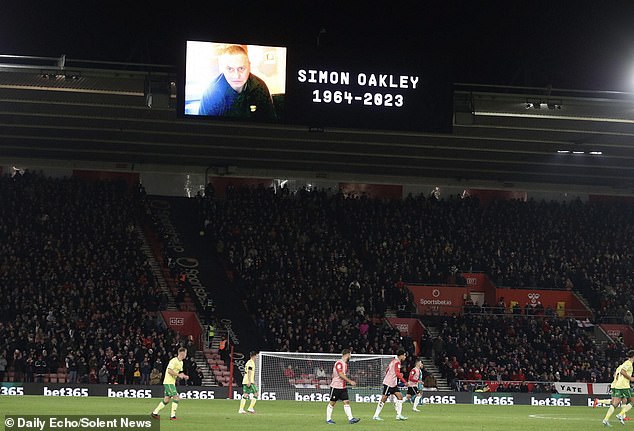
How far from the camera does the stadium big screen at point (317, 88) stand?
30.6m

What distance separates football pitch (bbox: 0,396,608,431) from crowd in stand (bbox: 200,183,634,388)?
8.26 meters

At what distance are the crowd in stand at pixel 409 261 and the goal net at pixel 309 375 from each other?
126 inches

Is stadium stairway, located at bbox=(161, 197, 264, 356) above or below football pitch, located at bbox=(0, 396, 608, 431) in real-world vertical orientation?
above

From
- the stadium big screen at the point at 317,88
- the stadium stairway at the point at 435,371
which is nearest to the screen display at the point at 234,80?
the stadium big screen at the point at 317,88

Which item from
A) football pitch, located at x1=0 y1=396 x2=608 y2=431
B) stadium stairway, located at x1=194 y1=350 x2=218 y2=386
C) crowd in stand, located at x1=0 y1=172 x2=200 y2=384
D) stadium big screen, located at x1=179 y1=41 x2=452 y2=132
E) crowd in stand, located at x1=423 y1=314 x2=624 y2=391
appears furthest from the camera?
crowd in stand, located at x1=423 y1=314 x2=624 y2=391

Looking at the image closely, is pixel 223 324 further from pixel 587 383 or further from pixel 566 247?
pixel 566 247

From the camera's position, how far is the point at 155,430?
68.9ft

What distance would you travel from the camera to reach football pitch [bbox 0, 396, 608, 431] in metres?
25.1

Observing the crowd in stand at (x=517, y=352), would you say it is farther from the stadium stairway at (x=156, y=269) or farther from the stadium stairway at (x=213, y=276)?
the stadium stairway at (x=156, y=269)

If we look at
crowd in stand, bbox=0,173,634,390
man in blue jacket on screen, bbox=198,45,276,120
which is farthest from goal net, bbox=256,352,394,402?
man in blue jacket on screen, bbox=198,45,276,120

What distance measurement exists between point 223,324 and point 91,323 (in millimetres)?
6762

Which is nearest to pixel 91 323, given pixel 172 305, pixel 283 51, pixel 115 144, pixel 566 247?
pixel 172 305

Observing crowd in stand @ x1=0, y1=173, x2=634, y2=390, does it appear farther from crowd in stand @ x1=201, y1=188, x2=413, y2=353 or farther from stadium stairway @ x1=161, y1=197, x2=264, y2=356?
stadium stairway @ x1=161, y1=197, x2=264, y2=356

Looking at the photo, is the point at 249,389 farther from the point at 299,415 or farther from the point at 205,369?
the point at 205,369
